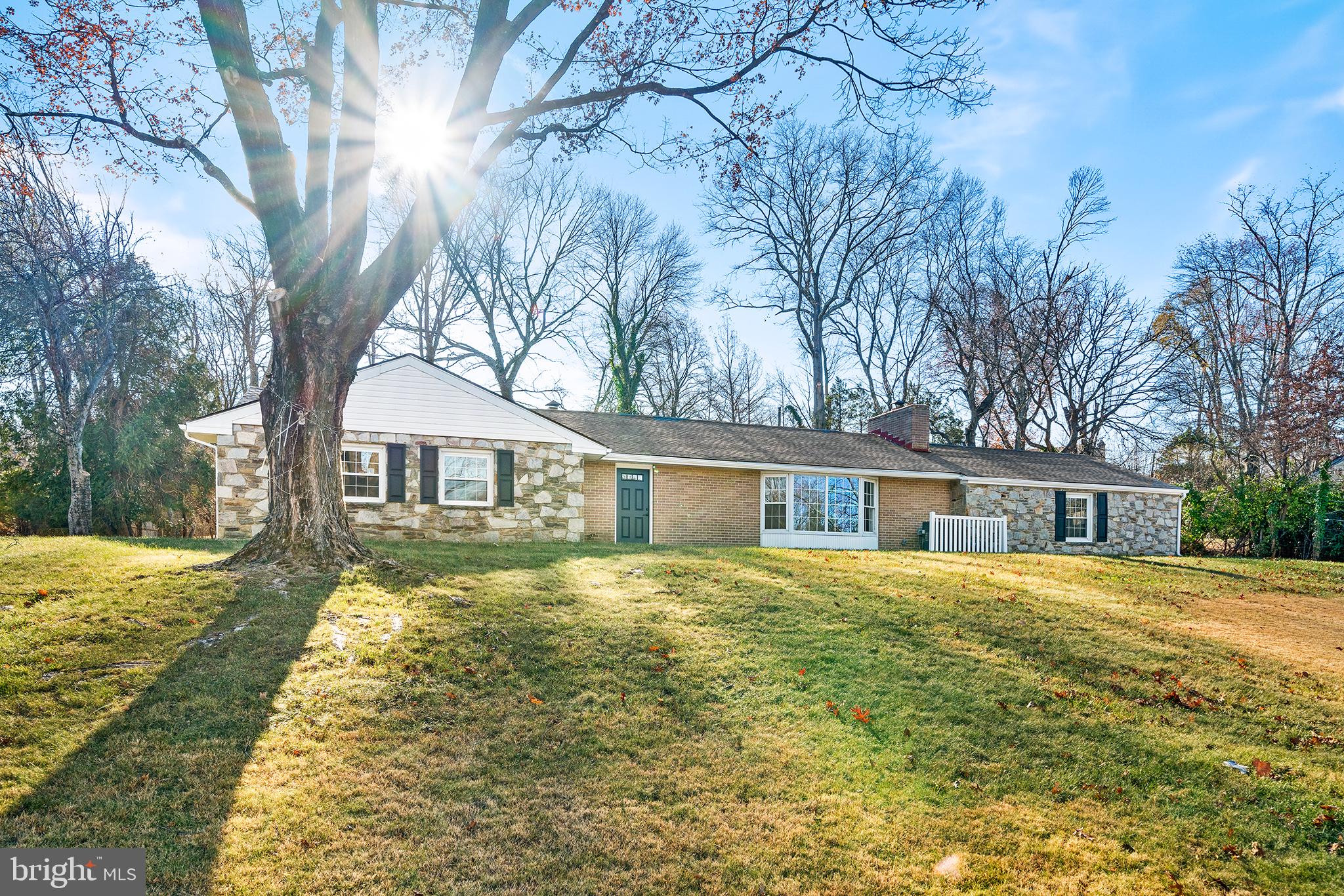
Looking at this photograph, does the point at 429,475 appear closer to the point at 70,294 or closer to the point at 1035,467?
the point at 70,294

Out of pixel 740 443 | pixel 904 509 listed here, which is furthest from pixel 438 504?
pixel 904 509

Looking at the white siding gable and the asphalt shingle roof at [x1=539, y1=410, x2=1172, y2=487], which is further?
the asphalt shingle roof at [x1=539, y1=410, x2=1172, y2=487]

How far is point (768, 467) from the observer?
1750 cm

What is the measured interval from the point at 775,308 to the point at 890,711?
26.7 meters

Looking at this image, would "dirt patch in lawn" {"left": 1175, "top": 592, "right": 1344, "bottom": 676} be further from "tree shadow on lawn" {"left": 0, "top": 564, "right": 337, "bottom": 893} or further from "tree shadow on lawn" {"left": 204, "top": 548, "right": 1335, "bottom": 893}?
"tree shadow on lawn" {"left": 0, "top": 564, "right": 337, "bottom": 893}

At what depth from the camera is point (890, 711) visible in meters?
5.74

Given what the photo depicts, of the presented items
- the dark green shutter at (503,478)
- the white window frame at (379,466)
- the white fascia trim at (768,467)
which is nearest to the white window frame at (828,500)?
the white fascia trim at (768,467)

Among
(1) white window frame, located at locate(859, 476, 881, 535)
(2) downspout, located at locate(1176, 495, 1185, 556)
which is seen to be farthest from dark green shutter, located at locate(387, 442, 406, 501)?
(2) downspout, located at locate(1176, 495, 1185, 556)

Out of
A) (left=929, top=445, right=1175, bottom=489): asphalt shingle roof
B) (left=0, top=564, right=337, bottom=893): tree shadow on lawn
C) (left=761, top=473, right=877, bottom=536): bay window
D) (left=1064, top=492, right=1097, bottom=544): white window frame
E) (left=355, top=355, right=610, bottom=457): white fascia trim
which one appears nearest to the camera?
(left=0, top=564, right=337, bottom=893): tree shadow on lawn

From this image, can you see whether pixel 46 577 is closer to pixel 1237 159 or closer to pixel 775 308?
pixel 1237 159

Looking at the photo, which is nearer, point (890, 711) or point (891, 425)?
point (890, 711)

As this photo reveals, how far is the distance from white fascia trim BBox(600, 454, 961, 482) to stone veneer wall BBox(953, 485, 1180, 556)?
135 cm

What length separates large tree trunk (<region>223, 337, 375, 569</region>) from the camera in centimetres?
791

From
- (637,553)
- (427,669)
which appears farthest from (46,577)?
(637,553)
